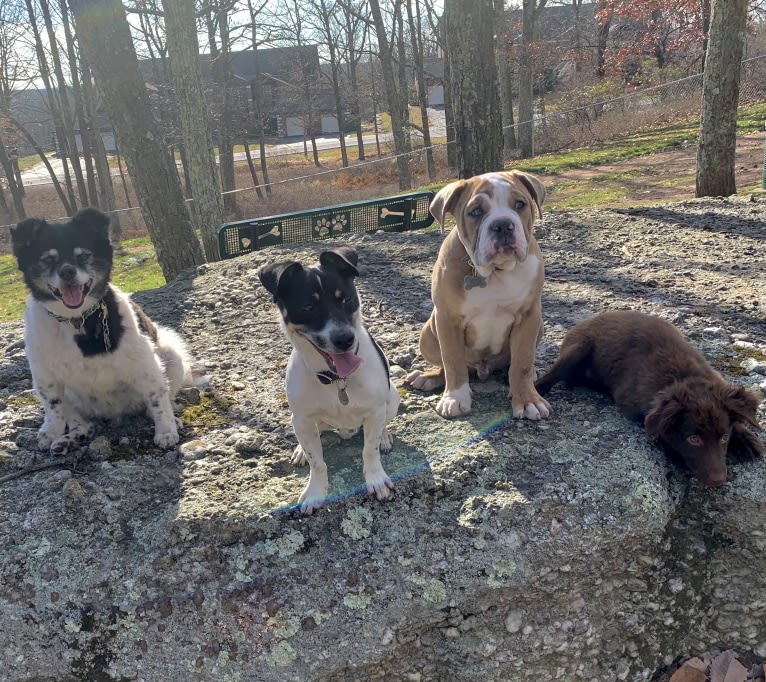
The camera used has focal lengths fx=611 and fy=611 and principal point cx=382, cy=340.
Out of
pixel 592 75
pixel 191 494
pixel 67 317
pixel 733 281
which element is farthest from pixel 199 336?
pixel 592 75

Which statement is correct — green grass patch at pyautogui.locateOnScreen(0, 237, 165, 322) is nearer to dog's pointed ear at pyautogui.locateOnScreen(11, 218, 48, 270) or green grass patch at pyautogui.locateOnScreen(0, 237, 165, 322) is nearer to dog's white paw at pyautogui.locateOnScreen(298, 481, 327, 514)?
dog's pointed ear at pyautogui.locateOnScreen(11, 218, 48, 270)

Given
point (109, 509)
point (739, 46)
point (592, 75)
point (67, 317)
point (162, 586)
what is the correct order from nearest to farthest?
point (162, 586) → point (109, 509) → point (67, 317) → point (739, 46) → point (592, 75)

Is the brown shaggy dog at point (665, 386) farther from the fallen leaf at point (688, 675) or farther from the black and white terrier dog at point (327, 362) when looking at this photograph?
the black and white terrier dog at point (327, 362)

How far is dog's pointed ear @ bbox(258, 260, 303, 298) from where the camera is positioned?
278 centimetres

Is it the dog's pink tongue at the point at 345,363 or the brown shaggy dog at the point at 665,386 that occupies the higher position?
the dog's pink tongue at the point at 345,363

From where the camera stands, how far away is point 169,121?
83.0ft

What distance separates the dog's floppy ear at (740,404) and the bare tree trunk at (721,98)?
737 centimetres

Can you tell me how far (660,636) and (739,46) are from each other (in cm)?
858

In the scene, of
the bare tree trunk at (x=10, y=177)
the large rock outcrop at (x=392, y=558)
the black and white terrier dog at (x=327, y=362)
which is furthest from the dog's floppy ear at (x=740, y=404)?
the bare tree trunk at (x=10, y=177)

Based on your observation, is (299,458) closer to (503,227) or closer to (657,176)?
(503,227)

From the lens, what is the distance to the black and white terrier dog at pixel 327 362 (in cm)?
275

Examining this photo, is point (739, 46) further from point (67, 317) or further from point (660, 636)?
point (67, 317)

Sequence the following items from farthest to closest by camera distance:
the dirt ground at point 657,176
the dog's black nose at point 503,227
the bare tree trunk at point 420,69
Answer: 1. the bare tree trunk at point 420,69
2. the dirt ground at point 657,176
3. the dog's black nose at point 503,227

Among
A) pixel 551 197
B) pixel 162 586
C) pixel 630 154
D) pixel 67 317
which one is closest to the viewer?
pixel 162 586
